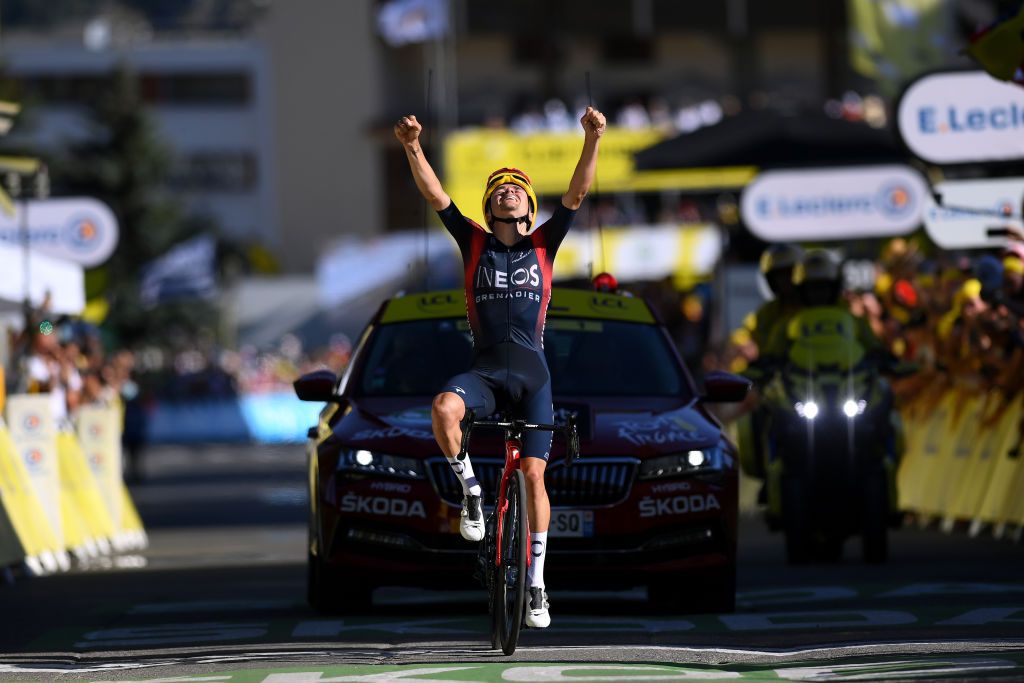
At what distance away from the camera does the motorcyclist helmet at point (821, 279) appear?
16.2 metres

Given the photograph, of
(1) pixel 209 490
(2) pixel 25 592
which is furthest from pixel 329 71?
(2) pixel 25 592

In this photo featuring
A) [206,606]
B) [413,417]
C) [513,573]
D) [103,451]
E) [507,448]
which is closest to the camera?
[513,573]

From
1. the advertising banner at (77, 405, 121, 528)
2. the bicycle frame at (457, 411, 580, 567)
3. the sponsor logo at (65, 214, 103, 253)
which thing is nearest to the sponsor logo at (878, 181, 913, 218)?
the sponsor logo at (65, 214, 103, 253)

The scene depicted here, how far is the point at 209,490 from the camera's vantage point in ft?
109

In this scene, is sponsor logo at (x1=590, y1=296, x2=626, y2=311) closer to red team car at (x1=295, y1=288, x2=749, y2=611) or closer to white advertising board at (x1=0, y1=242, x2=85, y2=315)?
red team car at (x1=295, y1=288, x2=749, y2=611)

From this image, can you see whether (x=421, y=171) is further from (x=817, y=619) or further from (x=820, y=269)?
(x=820, y=269)

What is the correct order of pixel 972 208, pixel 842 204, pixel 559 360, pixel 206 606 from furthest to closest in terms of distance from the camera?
pixel 842 204
pixel 972 208
pixel 206 606
pixel 559 360

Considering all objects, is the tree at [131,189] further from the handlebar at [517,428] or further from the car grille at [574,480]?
the handlebar at [517,428]

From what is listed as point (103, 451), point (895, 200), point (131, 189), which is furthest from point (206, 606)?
point (131, 189)

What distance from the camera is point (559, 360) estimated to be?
43.1 feet

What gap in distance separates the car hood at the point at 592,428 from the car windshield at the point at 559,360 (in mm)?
243

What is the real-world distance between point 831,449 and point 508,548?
606 cm

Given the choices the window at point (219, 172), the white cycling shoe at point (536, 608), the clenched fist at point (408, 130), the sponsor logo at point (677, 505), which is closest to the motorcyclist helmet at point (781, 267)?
the sponsor logo at point (677, 505)

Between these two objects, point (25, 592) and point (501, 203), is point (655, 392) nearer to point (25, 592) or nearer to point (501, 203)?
point (501, 203)
